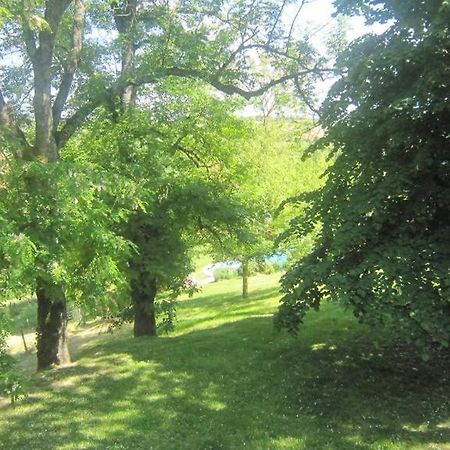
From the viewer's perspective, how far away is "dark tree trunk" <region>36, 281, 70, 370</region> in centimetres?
1148

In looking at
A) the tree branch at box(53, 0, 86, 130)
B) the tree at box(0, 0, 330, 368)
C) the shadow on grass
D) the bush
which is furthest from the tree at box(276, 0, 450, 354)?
the bush

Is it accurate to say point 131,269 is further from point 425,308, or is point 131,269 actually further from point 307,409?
point 425,308

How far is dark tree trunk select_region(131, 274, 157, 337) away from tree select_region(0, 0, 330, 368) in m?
2.76

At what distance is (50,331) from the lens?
11.6m

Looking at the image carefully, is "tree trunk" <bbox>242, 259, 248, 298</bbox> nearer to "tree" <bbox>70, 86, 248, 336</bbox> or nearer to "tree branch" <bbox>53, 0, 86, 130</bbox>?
"tree" <bbox>70, 86, 248, 336</bbox>

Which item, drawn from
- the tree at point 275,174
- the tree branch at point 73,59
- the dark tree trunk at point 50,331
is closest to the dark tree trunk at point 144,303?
the dark tree trunk at point 50,331

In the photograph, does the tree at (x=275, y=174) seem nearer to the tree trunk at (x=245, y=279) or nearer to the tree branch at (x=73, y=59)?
the tree trunk at (x=245, y=279)

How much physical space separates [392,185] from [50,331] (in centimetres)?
858

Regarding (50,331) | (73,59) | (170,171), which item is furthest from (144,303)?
(73,59)

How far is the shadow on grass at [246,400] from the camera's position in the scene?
7.42 m

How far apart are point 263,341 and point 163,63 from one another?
7.72 metres

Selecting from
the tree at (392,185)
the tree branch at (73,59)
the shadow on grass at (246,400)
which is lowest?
the shadow on grass at (246,400)

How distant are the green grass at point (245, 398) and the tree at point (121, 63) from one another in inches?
99.2

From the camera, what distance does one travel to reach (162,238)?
13.8m
